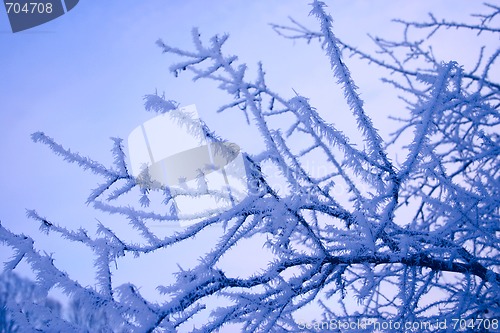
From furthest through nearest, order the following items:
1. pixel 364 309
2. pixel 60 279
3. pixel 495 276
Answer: pixel 364 309, pixel 495 276, pixel 60 279

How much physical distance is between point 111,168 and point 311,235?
1.02 metres

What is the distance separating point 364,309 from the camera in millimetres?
3521

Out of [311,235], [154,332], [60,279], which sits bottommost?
[154,332]

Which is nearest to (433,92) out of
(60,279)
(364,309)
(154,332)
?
(154,332)

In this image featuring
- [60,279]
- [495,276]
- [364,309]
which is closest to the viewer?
[60,279]

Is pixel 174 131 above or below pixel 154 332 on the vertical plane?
above

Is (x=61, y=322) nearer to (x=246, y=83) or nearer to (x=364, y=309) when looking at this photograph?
(x=246, y=83)

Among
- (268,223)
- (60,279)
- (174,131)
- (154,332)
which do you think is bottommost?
(154,332)

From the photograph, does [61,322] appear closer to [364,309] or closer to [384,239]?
[384,239]

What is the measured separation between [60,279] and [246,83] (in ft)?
3.39

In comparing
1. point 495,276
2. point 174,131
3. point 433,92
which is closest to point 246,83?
point 174,131

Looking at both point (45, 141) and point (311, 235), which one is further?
point (45, 141)

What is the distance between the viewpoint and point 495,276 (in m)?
2.49

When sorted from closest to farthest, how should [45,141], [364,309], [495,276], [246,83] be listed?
[246,83]
[45,141]
[495,276]
[364,309]
